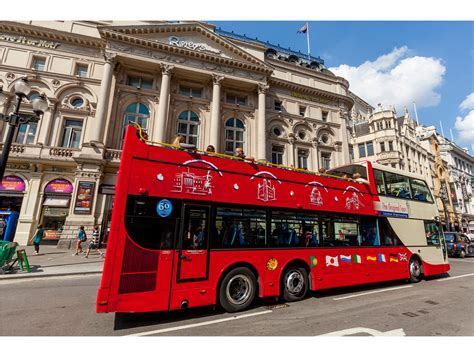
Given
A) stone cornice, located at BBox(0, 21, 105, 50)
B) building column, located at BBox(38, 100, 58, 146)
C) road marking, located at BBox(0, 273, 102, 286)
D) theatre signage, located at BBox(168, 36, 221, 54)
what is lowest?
road marking, located at BBox(0, 273, 102, 286)

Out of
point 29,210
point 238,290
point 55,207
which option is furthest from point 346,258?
point 29,210

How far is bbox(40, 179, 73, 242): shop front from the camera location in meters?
17.8

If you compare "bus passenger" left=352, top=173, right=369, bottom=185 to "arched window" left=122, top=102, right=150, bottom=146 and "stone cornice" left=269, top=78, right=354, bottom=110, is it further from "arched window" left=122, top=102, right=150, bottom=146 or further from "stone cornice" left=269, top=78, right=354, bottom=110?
"stone cornice" left=269, top=78, right=354, bottom=110

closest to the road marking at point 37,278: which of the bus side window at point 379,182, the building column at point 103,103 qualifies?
the bus side window at point 379,182

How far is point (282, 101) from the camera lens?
2725 cm

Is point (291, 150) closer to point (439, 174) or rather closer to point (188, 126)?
point (188, 126)

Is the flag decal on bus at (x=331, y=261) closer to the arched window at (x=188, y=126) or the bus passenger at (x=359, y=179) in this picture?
the bus passenger at (x=359, y=179)

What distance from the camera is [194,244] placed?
539 centimetres

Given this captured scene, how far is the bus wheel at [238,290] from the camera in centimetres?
552

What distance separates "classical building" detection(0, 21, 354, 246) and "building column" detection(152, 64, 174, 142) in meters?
0.09

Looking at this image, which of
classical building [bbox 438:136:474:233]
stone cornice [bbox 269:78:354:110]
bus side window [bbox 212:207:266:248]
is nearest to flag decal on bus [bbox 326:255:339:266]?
bus side window [bbox 212:207:266:248]

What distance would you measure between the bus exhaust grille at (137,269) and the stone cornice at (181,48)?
2209 cm

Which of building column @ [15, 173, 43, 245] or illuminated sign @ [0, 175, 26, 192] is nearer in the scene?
building column @ [15, 173, 43, 245]

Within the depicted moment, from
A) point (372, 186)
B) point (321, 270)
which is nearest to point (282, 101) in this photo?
point (372, 186)
